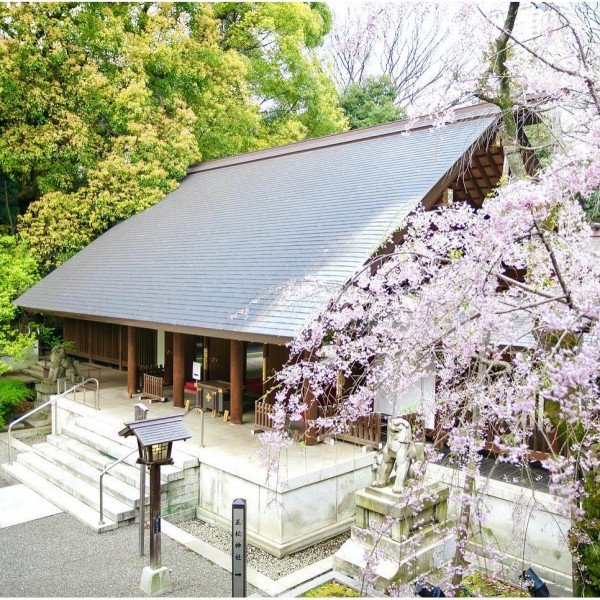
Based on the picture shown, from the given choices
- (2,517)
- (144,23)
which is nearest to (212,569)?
(2,517)

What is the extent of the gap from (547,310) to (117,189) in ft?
45.6

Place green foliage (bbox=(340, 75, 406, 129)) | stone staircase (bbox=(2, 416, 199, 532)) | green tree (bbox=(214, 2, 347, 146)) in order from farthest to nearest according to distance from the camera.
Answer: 1. green foliage (bbox=(340, 75, 406, 129))
2. green tree (bbox=(214, 2, 347, 146))
3. stone staircase (bbox=(2, 416, 199, 532))

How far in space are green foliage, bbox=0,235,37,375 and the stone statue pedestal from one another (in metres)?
8.32

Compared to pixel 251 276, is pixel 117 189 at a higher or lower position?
higher

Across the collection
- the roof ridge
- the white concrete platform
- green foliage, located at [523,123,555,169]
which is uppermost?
the roof ridge

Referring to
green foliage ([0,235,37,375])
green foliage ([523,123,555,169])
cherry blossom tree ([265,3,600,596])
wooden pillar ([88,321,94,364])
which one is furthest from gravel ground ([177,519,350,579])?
wooden pillar ([88,321,94,364])

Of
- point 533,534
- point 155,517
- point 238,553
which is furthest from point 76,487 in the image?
point 533,534

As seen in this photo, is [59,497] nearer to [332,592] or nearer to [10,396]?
[332,592]

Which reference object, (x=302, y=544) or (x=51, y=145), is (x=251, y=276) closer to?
(x=302, y=544)

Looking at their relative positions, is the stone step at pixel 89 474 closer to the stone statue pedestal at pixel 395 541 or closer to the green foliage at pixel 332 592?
the green foliage at pixel 332 592

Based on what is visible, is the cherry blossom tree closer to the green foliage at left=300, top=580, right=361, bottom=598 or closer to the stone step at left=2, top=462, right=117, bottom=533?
the green foliage at left=300, top=580, right=361, bottom=598

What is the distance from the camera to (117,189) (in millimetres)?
15133

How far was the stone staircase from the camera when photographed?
720cm

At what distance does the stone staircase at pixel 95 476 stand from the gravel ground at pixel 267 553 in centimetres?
41
